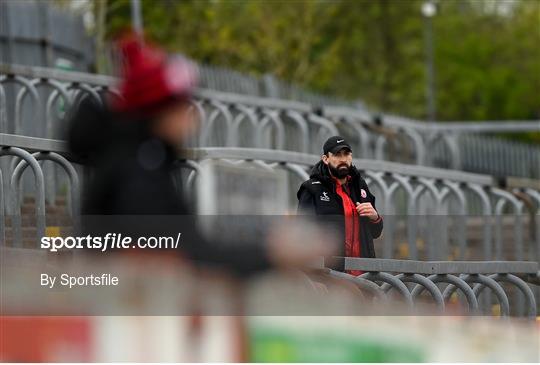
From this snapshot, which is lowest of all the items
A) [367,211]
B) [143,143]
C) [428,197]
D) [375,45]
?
[367,211]

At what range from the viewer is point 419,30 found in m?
53.8

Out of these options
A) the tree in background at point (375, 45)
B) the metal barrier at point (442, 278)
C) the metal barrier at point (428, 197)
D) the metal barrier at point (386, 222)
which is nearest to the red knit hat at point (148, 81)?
the metal barrier at point (386, 222)

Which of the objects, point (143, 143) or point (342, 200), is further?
point (342, 200)

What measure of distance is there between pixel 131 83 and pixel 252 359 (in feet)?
3.67

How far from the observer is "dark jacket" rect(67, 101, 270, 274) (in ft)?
19.4

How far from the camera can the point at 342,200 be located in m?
8.91

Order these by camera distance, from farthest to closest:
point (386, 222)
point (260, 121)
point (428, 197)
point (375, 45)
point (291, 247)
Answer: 1. point (375, 45)
2. point (260, 121)
3. point (428, 197)
4. point (386, 222)
5. point (291, 247)

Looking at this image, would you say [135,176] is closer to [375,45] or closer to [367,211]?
[367,211]

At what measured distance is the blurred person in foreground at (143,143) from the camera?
5836 mm

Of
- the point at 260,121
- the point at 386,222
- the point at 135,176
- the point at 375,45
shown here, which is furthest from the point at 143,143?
the point at 375,45

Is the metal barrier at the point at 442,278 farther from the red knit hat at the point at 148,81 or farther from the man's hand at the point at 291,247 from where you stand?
the red knit hat at the point at 148,81

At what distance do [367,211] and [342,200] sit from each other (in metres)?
0.17

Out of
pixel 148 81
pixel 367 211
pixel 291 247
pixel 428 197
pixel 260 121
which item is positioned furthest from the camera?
pixel 260 121

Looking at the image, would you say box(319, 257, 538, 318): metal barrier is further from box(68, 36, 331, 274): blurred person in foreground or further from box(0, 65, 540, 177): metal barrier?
box(0, 65, 540, 177): metal barrier
